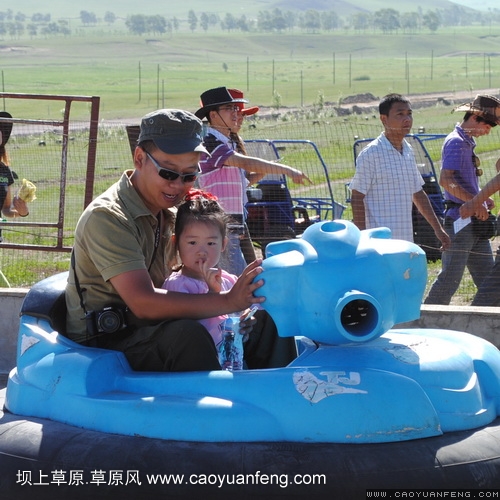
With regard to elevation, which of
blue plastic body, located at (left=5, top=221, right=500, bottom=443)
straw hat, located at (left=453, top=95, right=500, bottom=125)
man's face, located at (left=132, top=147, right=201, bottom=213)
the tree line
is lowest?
blue plastic body, located at (left=5, top=221, right=500, bottom=443)

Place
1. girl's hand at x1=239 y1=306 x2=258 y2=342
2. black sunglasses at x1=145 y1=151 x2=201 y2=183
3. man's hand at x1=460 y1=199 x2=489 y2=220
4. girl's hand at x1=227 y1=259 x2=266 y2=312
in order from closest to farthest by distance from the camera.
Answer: girl's hand at x1=227 y1=259 x2=266 y2=312
black sunglasses at x1=145 y1=151 x2=201 y2=183
girl's hand at x1=239 y1=306 x2=258 y2=342
man's hand at x1=460 y1=199 x2=489 y2=220

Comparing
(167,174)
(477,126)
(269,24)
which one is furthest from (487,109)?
(269,24)

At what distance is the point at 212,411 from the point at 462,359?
990mm

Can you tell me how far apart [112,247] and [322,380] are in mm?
908

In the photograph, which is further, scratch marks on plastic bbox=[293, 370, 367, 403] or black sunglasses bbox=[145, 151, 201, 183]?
black sunglasses bbox=[145, 151, 201, 183]

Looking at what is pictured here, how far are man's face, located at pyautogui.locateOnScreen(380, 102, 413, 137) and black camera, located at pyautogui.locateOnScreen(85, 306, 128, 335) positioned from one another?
3297mm

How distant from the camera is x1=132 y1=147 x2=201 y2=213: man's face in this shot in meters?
3.82

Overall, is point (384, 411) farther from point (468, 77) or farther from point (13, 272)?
point (468, 77)

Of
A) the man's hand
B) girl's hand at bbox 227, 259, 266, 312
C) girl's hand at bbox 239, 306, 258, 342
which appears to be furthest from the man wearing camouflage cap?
the man's hand

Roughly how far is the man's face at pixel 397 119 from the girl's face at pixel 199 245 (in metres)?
2.97

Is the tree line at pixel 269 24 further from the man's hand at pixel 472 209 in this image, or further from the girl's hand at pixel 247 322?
the girl's hand at pixel 247 322

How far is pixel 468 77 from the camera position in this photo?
81312 millimetres

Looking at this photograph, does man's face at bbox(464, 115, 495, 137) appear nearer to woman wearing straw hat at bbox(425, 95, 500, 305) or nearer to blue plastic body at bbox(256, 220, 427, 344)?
woman wearing straw hat at bbox(425, 95, 500, 305)

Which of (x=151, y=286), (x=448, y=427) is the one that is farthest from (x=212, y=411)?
(x=448, y=427)
